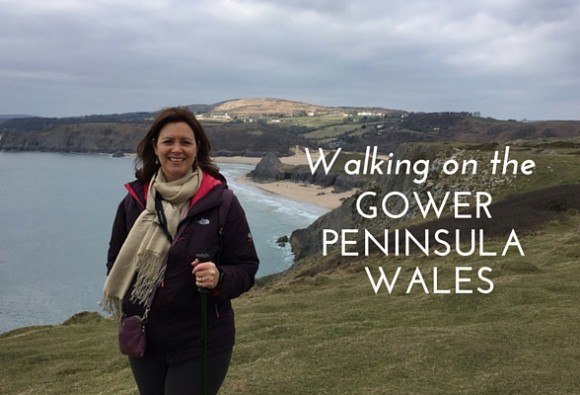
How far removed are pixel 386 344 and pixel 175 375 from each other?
22.5 feet

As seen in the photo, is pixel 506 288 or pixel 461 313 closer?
pixel 461 313

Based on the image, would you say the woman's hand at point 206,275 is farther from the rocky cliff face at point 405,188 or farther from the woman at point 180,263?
the rocky cliff face at point 405,188

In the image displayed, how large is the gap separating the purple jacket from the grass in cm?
464

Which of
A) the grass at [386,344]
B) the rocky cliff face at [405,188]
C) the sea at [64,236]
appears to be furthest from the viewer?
the rocky cliff face at [405,188]

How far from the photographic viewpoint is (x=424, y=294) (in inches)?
589

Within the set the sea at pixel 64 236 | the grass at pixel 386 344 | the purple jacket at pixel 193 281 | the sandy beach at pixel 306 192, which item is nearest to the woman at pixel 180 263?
the purple jacket at pixel 193 281

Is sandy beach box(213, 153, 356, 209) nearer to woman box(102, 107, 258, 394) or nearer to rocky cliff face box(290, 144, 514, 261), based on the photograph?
rocky cliff face box(290, 144, 514, 261)

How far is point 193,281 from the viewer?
12.5 ft

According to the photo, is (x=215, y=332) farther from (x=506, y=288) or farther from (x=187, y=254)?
(x=506, y=288)

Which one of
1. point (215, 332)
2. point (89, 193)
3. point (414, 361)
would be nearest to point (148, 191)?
point (215, 332)

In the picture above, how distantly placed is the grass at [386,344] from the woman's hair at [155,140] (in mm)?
5047

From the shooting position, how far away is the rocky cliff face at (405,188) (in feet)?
119

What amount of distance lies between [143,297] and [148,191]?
2.51ft

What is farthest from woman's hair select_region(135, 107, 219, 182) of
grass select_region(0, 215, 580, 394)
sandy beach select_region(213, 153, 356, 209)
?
sandy beach select_region(213, 153, 356, 209)
